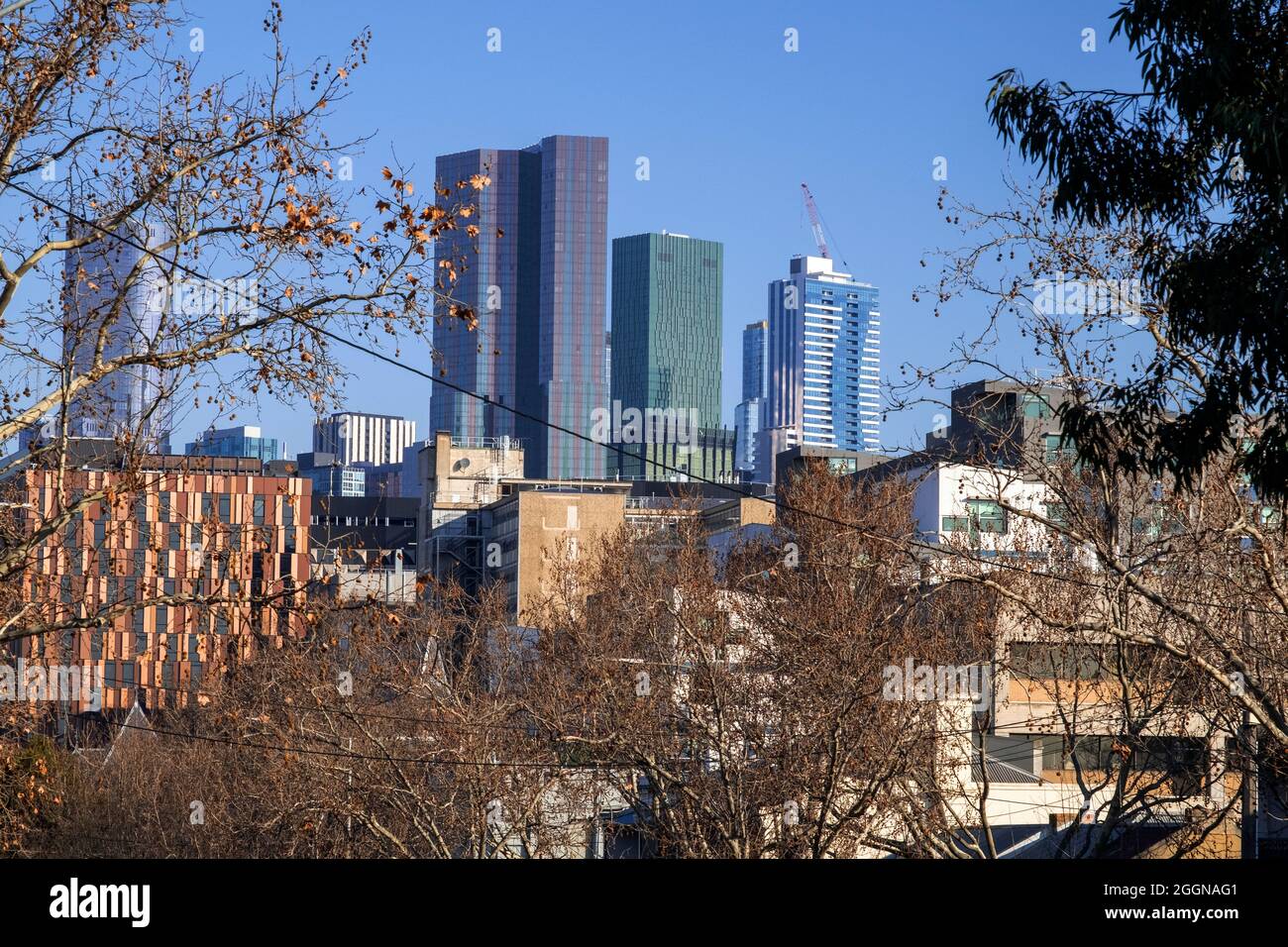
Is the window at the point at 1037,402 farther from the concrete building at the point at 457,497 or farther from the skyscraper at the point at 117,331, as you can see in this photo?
Answer: the concrete building at the point at 457,497

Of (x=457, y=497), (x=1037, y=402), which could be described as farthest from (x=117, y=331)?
(x=457, y=497)

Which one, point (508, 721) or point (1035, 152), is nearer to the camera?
point (1035, 152)

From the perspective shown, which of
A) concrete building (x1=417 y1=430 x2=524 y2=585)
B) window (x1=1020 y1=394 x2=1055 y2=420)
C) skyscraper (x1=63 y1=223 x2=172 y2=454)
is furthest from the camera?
concrete building (x1=417 y1=430 x2=524 y2=585)

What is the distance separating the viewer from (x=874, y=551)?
37906 mm

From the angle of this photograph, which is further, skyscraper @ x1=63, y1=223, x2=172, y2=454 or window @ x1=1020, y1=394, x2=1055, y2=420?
window @ x1=1020, y1=394, x2=1055, y2=420

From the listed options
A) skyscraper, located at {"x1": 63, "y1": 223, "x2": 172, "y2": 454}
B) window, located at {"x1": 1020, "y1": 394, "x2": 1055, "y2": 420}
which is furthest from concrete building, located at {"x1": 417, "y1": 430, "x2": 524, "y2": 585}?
skyscraper, located at {"x1": 63, "y1": 223, "x2": 172, "y2": 454}

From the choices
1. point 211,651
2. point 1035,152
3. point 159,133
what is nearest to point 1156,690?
point 1035,152

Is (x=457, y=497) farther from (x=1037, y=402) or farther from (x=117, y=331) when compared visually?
(x=117, y=331)

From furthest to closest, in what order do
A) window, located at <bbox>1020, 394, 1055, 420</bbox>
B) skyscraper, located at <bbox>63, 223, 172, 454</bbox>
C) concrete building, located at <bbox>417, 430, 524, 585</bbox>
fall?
concrete building, located at <bbox>417, 430, 524, 585</bbox>
window, located at <bbox>1020, 394, 1055, 420</bbox>
skyscraper, located at <bbox>63, 223, 172, 454</bbox>

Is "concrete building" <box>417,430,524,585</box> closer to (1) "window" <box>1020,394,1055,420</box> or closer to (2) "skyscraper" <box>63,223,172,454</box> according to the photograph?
(1) "window" <box>1020,394,1055,420</box>

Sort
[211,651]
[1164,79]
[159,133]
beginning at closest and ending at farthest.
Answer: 1. [1164,79]
2. [159,133]
3. [211,651]

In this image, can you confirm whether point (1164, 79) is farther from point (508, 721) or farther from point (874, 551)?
point (874, 551)

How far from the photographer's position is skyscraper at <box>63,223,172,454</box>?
1314 cm
